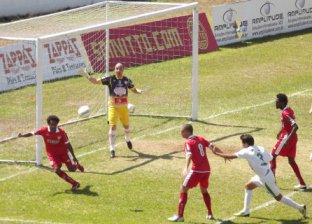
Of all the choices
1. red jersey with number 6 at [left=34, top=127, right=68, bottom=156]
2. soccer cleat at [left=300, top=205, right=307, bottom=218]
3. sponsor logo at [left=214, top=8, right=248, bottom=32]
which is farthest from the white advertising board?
soccer cleat at [left=300, top=205, right=307, bottom=218]

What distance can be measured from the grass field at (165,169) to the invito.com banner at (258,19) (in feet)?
19.0

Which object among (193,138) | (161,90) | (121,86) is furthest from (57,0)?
(193,138)

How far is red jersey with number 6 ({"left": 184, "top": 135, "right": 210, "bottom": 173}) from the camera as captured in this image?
1703cm

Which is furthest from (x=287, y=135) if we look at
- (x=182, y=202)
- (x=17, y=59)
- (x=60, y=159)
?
(x=17, y=59)

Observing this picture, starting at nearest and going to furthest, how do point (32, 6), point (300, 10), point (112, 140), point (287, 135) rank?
point (287, 135)
point (112, 140)
point (300, 10)
point (32, 6)

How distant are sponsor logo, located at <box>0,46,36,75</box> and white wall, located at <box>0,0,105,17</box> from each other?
44.9 feet

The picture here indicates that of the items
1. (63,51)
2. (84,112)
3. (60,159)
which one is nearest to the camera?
(60,159)

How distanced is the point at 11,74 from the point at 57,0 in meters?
17.1

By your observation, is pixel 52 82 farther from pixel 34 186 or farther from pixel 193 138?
pixel 193 138

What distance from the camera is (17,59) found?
2945 cm

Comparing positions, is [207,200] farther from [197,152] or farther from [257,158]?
[257,158]

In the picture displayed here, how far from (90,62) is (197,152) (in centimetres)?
1350

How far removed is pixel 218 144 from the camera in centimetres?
2355

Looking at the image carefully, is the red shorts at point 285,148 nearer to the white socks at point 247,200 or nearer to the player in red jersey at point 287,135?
the player in red jersey at point 287,135
